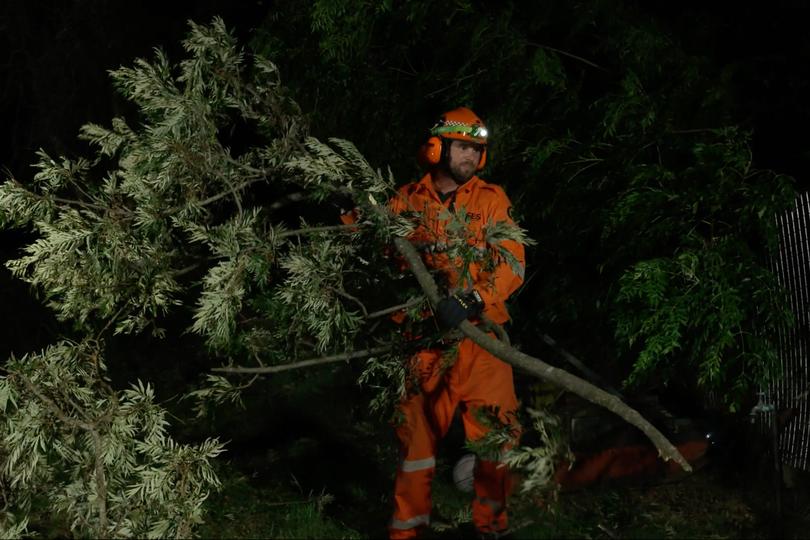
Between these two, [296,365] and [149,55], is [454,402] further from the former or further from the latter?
[149,55]

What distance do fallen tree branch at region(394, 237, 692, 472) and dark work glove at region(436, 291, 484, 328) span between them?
0.11 ft

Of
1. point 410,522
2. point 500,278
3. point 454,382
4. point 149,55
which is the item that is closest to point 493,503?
point 410,522

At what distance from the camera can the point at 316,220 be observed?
23.9 feet

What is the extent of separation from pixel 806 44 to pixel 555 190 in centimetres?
181

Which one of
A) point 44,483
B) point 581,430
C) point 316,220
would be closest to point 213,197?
point 44,483

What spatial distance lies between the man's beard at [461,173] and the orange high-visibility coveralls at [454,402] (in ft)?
0.23

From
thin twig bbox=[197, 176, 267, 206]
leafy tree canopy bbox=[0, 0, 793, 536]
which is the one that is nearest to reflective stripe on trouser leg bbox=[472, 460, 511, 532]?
leafy tree canopy bbox=[0, 0, 793, 536]


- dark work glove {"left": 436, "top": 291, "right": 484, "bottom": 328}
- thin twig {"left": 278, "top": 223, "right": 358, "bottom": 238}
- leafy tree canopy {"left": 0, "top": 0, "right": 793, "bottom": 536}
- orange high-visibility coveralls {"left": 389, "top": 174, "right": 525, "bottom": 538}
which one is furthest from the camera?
orange high-visibility coveralls {"left": 389, "top": 174, "right": 525, "bottom": 538}

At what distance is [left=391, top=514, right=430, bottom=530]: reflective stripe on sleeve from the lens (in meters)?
5.13

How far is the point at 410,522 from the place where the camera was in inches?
202

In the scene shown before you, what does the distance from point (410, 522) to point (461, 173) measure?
71.4 inches

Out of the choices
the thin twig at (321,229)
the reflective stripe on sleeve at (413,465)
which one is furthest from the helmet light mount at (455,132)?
the reflective stripe on sleeve at (413,465)

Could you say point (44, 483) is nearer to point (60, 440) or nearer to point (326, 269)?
point (60, 440)

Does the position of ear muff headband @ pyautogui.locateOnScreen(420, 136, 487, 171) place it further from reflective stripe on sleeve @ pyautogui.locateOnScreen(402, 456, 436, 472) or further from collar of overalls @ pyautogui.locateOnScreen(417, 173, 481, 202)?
reflective stripe on sleeve @ pyautogui.locateOnScreen(402, 456, 436, 472)
